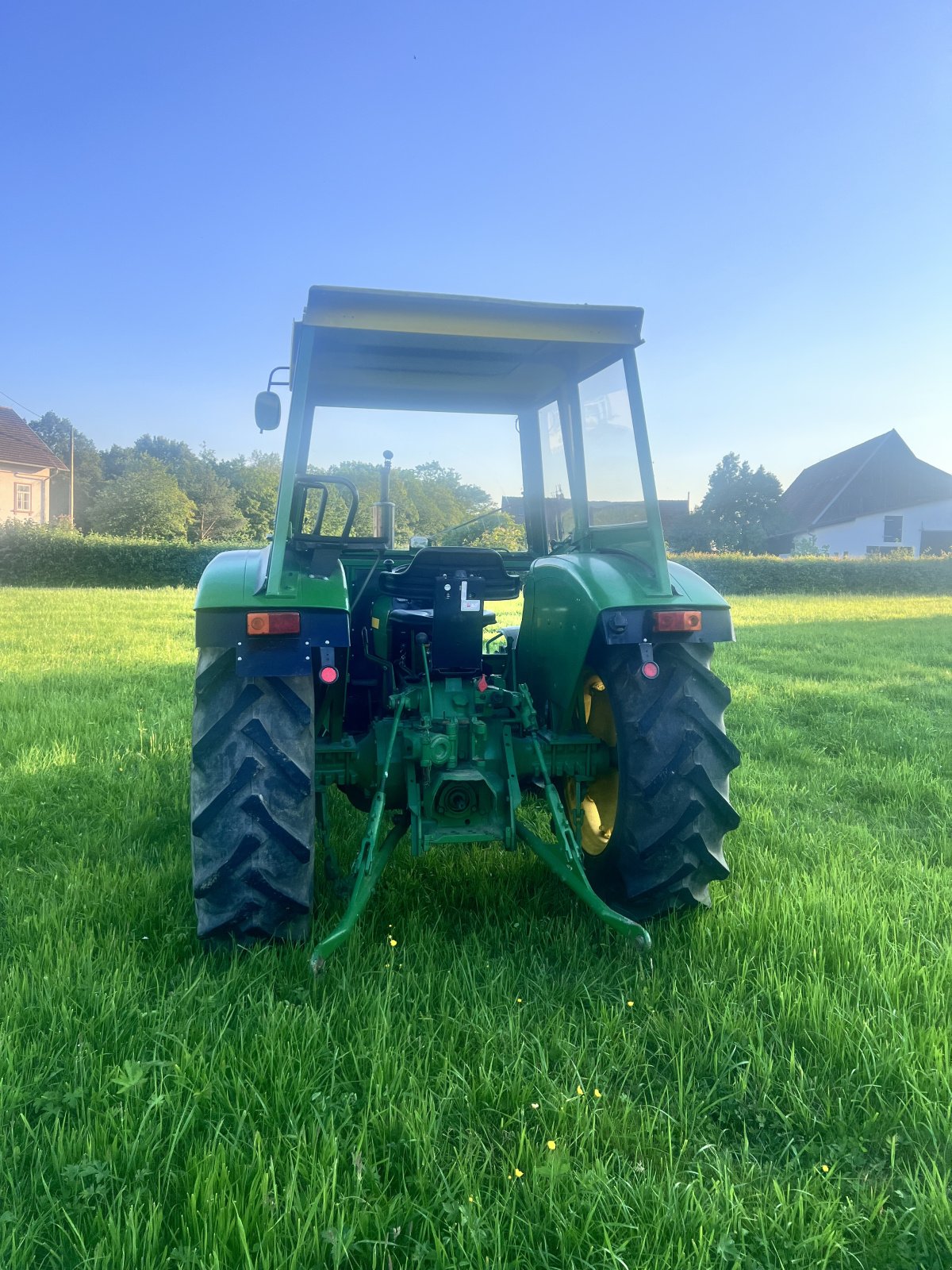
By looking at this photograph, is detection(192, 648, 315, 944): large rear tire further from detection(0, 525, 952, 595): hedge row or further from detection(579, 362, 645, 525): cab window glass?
detection(0, 525, 952, 595): hedge row

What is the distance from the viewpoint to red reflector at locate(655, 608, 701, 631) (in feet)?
8.20

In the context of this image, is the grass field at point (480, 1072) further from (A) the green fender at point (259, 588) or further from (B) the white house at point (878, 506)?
(B) the white house at point (878, 506)

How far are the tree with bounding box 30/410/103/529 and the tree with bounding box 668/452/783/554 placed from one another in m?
35.8

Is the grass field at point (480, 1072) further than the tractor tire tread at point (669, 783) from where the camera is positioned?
No

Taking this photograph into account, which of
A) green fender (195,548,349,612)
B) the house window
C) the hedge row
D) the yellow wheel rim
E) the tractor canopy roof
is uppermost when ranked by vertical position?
the house window

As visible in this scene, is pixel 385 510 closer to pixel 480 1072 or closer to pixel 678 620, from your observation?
pixel 678 620

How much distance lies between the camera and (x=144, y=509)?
39812 millimetres

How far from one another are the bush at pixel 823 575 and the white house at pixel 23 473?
2848 cm

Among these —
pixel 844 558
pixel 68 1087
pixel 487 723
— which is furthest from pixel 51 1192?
pixel 844 558

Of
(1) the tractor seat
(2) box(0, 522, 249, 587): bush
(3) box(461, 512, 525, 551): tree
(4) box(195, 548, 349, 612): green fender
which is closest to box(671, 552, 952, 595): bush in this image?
(2) box(0, 522, 249, 587): bush

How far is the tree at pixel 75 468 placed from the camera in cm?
5544

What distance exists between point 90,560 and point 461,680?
25351 mm

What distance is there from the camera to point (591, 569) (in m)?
2.77

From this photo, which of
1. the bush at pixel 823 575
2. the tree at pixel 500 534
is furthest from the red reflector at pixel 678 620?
the bush at pixel 823 575
